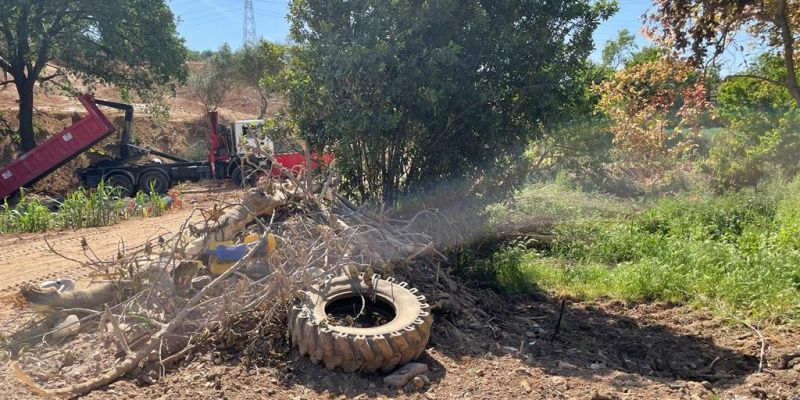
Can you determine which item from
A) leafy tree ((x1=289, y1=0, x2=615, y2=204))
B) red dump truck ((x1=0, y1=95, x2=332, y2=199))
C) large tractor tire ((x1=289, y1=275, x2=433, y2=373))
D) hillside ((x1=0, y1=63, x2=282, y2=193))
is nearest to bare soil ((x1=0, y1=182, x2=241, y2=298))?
large tractor tire ((x1=289, y1=275, x2=433, y2=373))

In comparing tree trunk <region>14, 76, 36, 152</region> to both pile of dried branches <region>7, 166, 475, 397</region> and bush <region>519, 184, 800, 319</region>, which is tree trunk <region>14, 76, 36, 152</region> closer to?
pile of dried branches <region>7, 166, 475, 397</region>

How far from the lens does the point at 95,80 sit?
Answer: 17969mm

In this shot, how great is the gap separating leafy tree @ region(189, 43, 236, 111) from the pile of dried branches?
2794 centimetres

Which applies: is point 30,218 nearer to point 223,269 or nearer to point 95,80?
point 223,269

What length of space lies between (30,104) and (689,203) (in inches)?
712

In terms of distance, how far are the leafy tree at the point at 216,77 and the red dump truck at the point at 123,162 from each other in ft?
46.4

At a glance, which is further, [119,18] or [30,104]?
[30,104]

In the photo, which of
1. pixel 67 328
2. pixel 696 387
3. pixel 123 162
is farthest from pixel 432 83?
pixel 123 162

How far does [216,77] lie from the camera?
3209 cm

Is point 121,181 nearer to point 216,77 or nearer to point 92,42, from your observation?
point 92,42

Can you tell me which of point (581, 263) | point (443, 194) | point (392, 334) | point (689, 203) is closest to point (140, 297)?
point (392, 334)

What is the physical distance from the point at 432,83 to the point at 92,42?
46.9 feet

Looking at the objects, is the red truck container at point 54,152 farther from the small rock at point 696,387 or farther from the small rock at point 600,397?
the small rock at point 696,387

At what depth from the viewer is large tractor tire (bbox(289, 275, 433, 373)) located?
4.06 m
